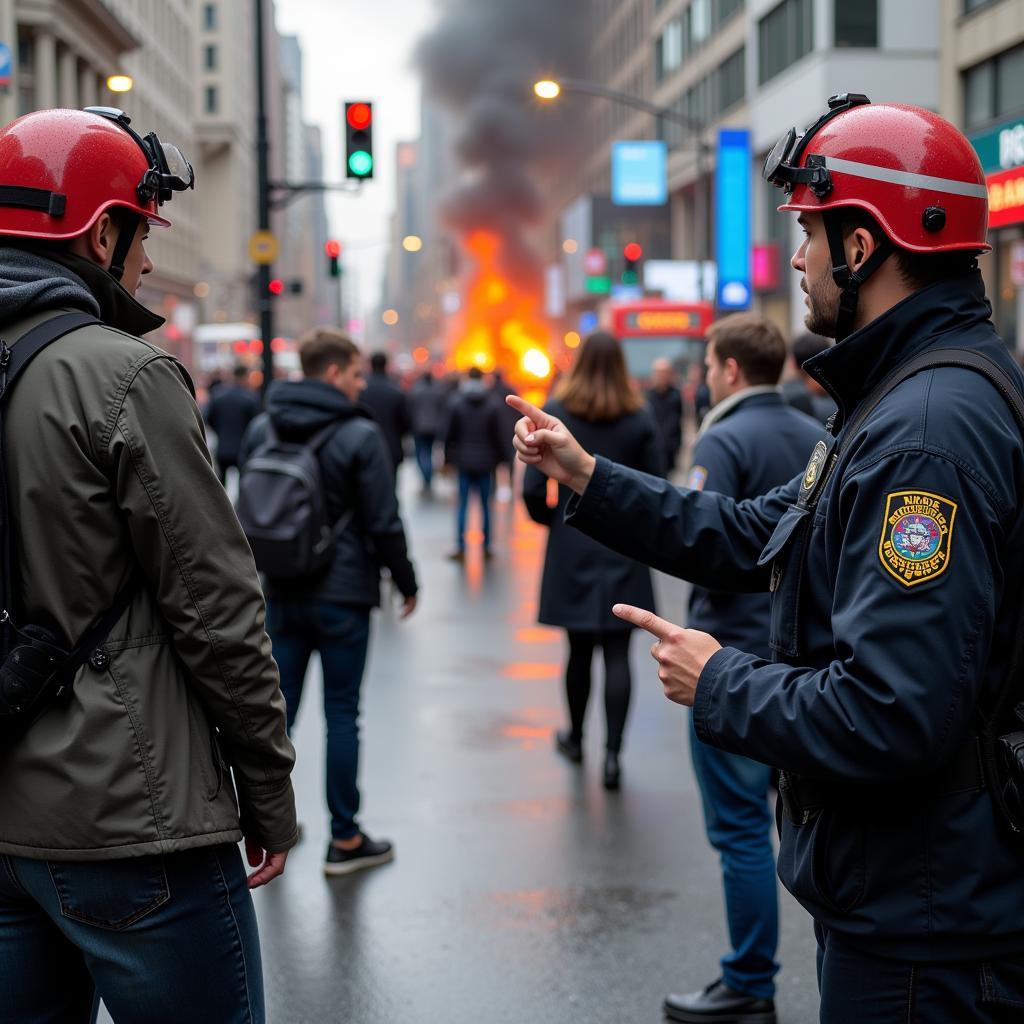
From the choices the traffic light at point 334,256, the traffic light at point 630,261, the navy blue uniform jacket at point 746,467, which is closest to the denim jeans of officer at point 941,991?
the navy blue uniform jacket at point 746,467

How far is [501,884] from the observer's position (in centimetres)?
517

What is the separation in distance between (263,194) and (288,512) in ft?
38.9

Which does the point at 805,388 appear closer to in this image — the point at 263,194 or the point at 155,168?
the point at 155,168

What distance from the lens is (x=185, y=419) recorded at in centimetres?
232

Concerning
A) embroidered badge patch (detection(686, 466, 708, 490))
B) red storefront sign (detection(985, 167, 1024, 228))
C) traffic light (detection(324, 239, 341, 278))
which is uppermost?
traffic light (detection(324, 239, 341, 278))

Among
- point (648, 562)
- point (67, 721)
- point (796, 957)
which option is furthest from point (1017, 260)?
point (67, 721)

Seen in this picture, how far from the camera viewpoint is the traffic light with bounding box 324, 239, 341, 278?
22569 mm

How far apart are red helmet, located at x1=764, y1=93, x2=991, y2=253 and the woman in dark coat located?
419 centimetres

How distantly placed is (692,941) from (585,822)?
4.24ft

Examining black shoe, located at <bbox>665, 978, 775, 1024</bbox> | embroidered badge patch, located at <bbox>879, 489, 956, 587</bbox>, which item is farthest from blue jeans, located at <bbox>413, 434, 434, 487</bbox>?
embroidered badge patch, located at <bbox>879, 489, 956, 587</bbox>

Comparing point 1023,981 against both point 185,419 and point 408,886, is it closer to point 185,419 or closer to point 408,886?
point 185,419

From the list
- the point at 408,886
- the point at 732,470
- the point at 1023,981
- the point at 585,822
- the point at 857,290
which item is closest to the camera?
the point at 1023,981

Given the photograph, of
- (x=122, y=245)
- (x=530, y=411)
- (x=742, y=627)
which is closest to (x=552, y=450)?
(x=530, y=411)

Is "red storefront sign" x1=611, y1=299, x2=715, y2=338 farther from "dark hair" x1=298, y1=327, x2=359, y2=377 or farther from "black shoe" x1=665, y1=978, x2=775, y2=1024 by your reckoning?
"black shoe" x1=665, y1=978, x2=775, y2=1024
